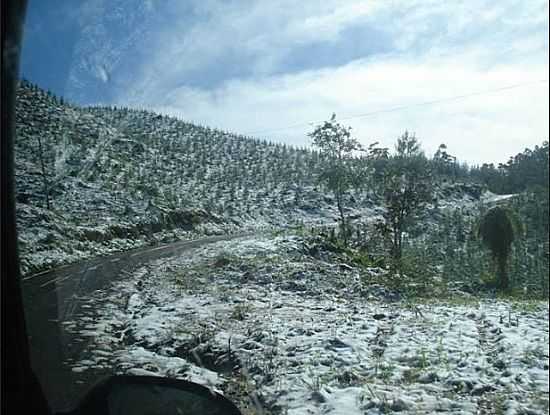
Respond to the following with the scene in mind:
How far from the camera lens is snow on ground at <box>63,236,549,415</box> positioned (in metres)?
2.82

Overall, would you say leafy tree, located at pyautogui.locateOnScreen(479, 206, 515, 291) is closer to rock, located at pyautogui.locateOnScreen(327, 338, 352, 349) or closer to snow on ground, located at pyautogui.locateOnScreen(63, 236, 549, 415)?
snow on ground, located at pyautogui.locateOnScreen(63, 236, 549, 415)

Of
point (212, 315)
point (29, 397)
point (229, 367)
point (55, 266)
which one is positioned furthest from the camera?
point (55, 266)

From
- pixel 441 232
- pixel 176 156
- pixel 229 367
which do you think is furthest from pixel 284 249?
pixel 176 156

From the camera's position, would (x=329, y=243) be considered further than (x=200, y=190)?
No

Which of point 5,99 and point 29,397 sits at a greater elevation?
point 5,99

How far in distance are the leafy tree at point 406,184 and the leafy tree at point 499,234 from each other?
0.50 m

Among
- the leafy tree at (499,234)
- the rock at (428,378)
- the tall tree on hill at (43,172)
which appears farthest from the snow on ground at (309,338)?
the tall tree on hill at (43,172)

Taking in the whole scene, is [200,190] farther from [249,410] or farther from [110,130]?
[249,410]

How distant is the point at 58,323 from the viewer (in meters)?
4.27

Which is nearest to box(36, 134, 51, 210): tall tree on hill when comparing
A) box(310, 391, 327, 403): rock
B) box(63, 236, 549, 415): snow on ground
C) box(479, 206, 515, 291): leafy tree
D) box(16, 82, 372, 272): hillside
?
box(16, 82, 372, 272): hillside

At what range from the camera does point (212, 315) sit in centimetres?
457

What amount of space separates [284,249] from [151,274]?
1884mm

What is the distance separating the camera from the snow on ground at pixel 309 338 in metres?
2.82

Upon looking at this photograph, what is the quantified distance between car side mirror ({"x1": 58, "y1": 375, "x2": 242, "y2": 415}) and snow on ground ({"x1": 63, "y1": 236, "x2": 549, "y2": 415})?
32 centimetres
